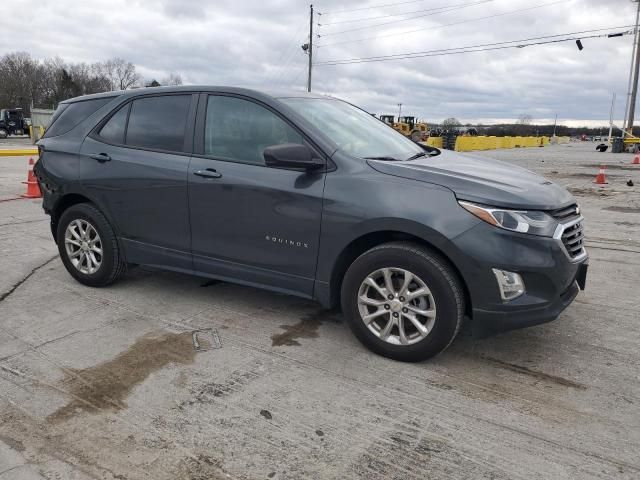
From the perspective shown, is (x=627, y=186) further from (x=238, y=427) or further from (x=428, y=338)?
(x=238, y=427)

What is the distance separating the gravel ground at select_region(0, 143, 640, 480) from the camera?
8.22 feet

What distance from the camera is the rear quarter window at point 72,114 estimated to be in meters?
4.83

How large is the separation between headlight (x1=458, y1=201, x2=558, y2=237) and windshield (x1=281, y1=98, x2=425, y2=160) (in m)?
0.91

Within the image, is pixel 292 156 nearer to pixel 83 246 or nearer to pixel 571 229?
pixel 571 229

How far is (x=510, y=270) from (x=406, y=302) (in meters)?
0.65

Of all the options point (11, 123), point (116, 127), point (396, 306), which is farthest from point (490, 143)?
point (396, 306)

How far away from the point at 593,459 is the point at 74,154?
4.50m

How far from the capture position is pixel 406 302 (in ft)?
11.0

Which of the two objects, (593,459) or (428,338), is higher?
(428,338)

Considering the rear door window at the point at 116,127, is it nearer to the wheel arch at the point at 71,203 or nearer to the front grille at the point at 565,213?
the wheel arch at the point at 71,203

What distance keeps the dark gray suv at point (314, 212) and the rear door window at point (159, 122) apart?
0.01 m

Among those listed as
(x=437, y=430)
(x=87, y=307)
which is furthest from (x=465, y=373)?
(x=87, y=307)

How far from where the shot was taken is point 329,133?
3.83 meters

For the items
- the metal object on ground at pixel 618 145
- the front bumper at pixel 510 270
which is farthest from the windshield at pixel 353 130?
the metal object on ground at pixel 618 145
